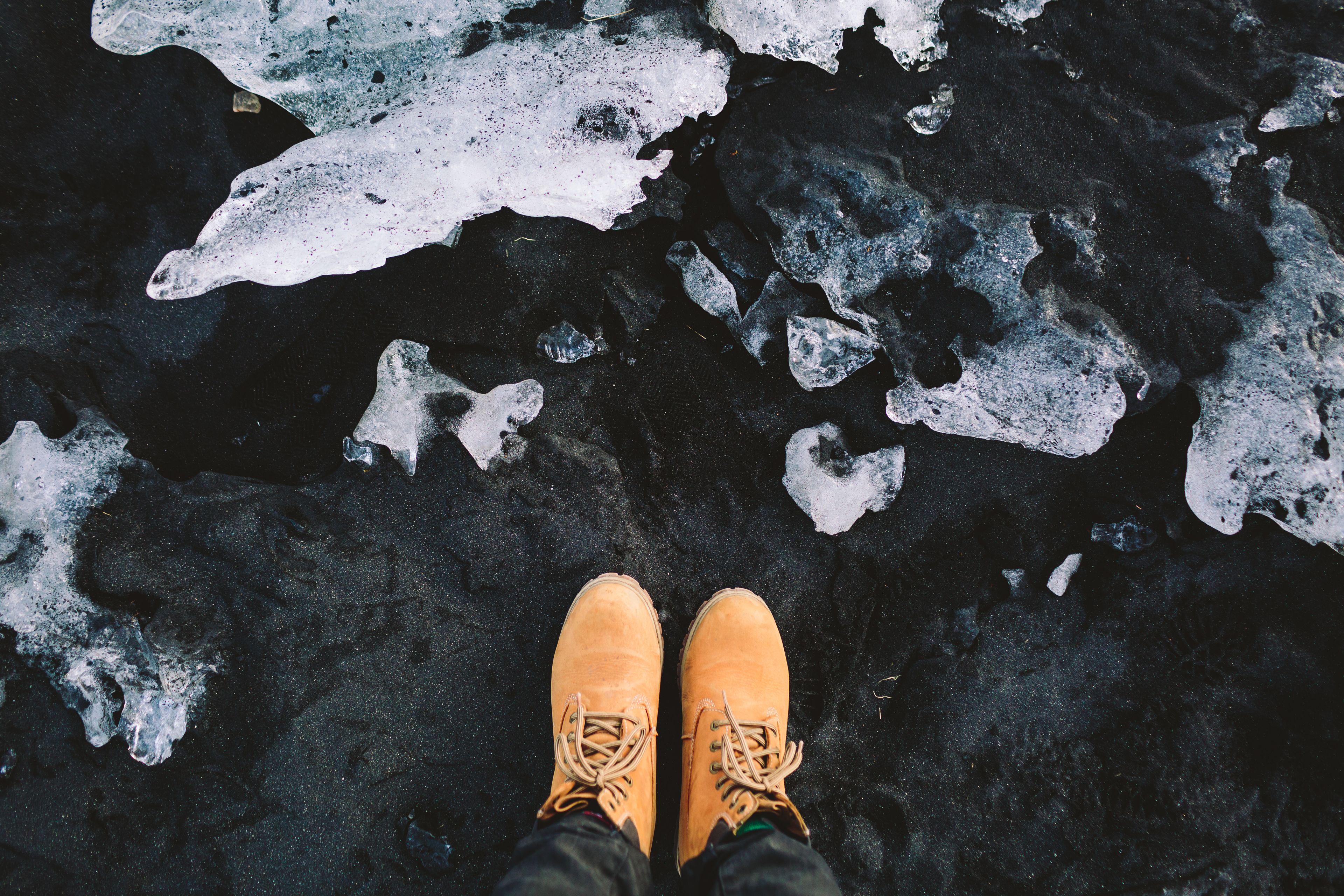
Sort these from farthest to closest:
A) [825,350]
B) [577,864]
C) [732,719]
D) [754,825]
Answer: [825,350] < [732,719] < [754,825] < [577,864]

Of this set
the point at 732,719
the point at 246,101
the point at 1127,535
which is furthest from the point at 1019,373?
the point at 246,101

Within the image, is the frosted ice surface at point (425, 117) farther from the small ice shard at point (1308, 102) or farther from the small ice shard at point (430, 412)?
the small ice shard at point (1308, 102)

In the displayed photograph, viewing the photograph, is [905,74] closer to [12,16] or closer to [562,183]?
[562,183]

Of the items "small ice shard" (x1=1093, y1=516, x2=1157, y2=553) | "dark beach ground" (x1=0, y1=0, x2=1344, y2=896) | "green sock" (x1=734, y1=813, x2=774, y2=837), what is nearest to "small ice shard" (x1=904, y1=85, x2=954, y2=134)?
"dark beach ground" (x1=0, y1=0, x2=1344, y2=896)

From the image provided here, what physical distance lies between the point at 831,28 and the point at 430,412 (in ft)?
5.97

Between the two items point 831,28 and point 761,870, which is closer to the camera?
point 761,870

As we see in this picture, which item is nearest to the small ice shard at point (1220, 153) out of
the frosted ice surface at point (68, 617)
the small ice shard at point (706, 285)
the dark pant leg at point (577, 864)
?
the small ice shard at point (706, 285)

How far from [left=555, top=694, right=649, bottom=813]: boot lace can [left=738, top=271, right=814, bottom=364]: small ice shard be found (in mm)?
1223

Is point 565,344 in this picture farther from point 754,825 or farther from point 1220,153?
point 1220,153

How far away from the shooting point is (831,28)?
1.96 metres

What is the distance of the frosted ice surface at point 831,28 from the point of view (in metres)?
1.95

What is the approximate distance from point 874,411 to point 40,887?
9.47 ft

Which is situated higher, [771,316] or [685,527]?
[771,316]

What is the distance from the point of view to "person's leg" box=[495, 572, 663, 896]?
5.12 feet
